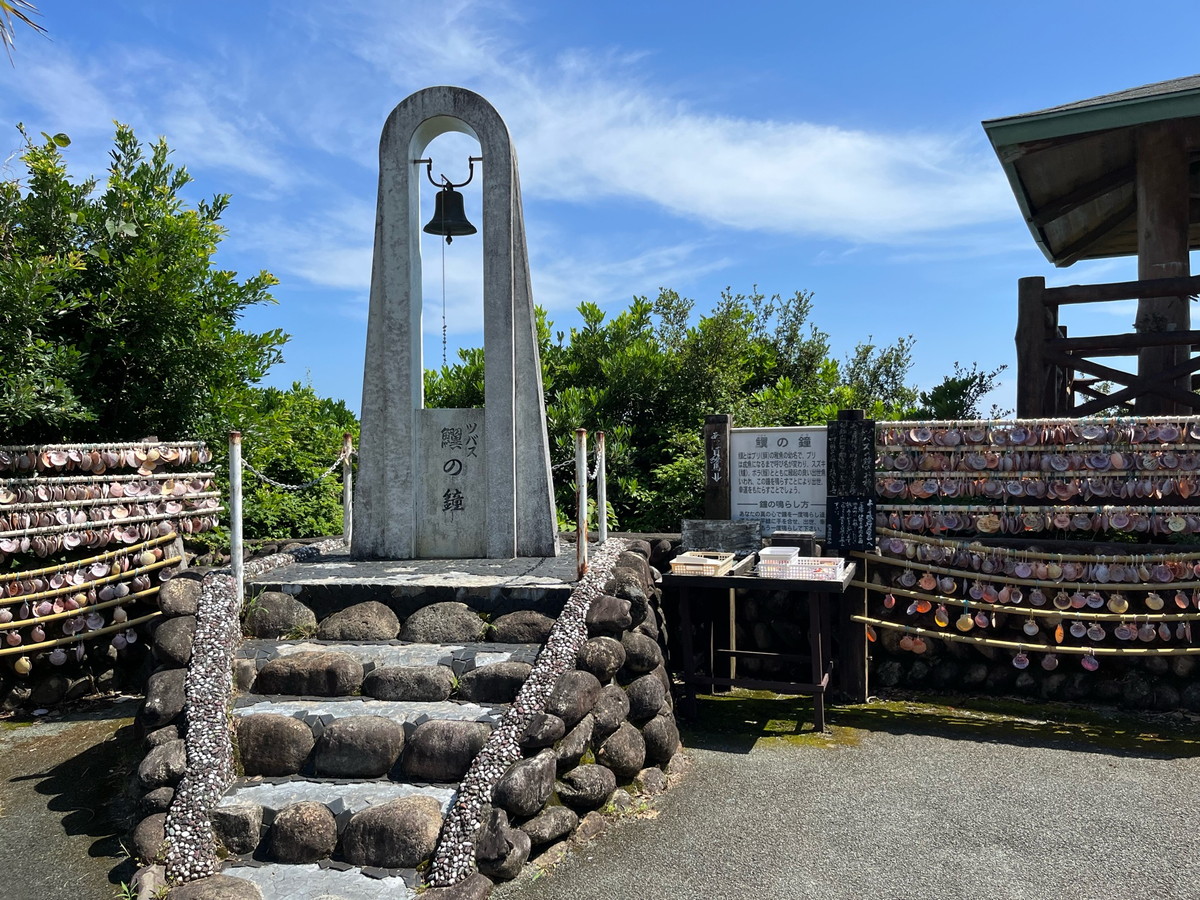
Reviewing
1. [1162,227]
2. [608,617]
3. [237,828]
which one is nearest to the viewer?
[237,828]

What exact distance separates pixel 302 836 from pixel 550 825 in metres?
1.31

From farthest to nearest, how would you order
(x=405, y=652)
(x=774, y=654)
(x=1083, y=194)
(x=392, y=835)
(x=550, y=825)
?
(x=1083, y=194) → (x=774, y=654) → (x=405, y=652) → (x=550, y=825) → (x=392, y=835)

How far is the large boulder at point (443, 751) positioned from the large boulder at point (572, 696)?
17.1 inches

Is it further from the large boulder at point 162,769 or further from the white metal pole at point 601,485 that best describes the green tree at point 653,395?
the large boulder at point 162,769

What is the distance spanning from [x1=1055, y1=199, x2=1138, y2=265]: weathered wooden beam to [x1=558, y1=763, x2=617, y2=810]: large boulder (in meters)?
10.3

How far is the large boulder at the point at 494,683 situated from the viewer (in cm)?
543

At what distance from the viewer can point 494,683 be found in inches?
215

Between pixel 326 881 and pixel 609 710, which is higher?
pixel 609 710

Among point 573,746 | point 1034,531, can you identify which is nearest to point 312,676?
point 573,746

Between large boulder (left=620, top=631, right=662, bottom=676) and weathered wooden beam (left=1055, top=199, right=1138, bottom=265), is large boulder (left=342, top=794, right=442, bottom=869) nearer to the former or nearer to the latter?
large boulder (left=620, top=631, right=662, bottom=676)

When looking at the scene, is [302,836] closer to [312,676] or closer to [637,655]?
[312,676]

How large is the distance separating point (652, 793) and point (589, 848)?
0.79 meters

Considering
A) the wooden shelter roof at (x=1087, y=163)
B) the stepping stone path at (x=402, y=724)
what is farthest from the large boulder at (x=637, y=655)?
the wooden shelter roof at (x=1087, y=163)

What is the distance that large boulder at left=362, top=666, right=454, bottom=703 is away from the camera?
5484 mm
